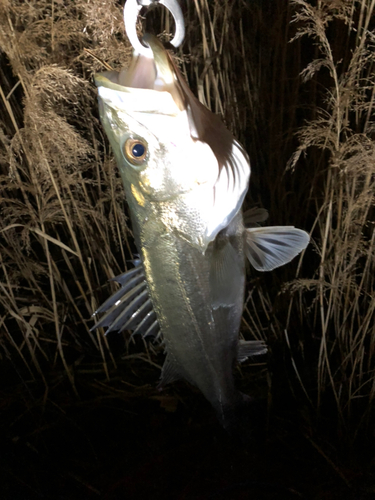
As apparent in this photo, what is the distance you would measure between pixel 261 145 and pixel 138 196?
80cm

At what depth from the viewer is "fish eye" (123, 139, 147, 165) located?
1.85 feet

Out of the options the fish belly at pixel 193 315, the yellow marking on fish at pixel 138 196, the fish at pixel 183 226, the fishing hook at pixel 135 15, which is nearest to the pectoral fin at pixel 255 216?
the fish at pixel 183 226

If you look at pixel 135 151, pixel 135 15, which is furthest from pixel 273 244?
pixel 135 15

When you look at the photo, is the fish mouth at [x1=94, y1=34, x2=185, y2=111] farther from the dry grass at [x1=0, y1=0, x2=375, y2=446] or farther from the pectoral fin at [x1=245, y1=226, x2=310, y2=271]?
the pectoral fin at [x1=245, y1=226, x2=310, y2=271]

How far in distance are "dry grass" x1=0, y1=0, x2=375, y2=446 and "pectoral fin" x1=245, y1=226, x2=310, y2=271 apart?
16cm

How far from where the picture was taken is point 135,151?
0.57m

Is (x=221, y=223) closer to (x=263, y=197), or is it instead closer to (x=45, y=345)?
(x=263, y=197)

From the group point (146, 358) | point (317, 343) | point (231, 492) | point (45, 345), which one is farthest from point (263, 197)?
point (45, 345)

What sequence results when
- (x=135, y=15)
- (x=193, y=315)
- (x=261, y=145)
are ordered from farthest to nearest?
(x=261, y=145) → (x=193, y=315) → (x=135, y=15)

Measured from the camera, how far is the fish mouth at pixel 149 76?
0.47m

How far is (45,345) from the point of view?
1588mm

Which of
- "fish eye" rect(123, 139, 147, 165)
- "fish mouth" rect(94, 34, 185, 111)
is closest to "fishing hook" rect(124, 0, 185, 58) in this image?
"fish mouth" rect(94, 34, 185, 111)

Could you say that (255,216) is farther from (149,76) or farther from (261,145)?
(261,145)

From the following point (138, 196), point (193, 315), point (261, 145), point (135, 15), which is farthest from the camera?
point (261, 145)
